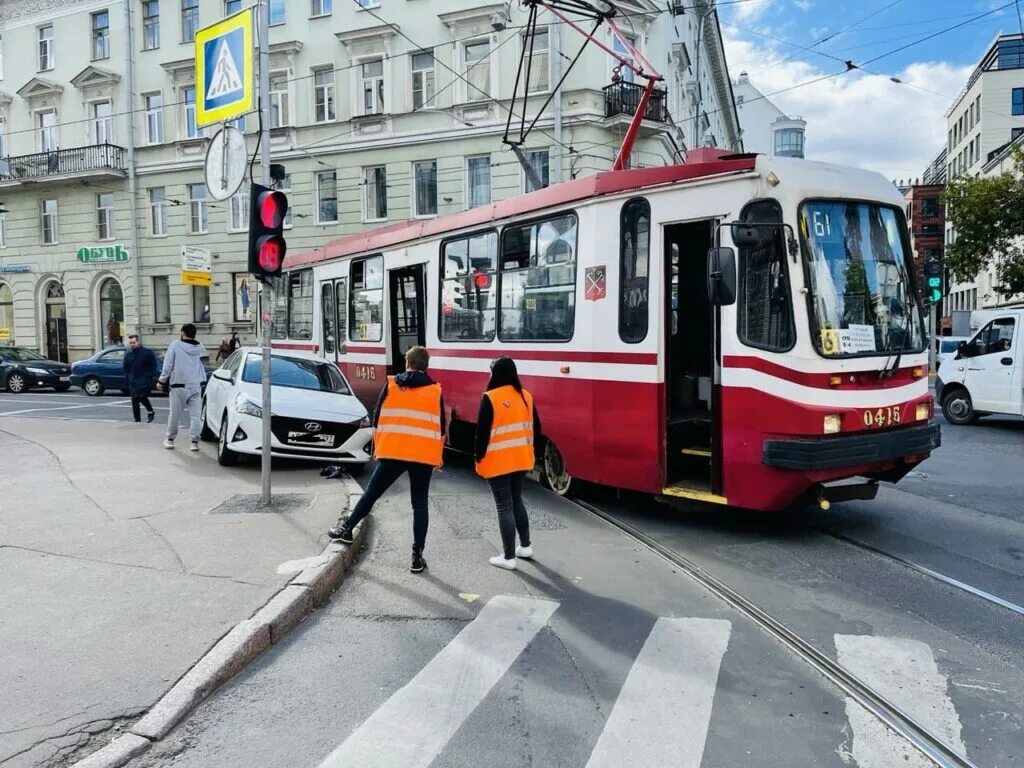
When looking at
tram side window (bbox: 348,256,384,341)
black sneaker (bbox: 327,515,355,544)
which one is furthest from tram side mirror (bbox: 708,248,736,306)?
tram side window (bbox: 348,256,384,341)

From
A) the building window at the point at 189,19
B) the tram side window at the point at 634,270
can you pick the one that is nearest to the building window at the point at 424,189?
the building window at the point at 189,19

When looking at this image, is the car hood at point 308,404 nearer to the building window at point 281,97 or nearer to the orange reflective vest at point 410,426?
the orange reflective vest at point 410,426

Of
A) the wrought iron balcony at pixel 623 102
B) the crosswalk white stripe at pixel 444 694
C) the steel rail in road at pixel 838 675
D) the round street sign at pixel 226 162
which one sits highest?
the wrought iron balcony at pixel 623 102

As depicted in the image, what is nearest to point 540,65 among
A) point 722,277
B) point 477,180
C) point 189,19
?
point 477,180

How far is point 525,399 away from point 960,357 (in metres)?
12.6

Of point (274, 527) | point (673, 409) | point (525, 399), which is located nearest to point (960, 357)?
point (673, 409)

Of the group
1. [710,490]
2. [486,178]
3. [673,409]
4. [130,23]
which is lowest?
[710,490]

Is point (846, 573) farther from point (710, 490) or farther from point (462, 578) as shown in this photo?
point (462, 578)

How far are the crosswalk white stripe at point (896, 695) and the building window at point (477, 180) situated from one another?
23725mm

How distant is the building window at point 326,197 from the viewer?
29.1 metres

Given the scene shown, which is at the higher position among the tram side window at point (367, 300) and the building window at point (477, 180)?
the building window at point (477, 180)

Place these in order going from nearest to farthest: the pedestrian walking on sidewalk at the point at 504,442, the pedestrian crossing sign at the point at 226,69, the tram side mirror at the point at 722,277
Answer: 1. the pedestrian walking on sidewalk at the point at 504,442
2. the tram side mirror at the point at 722,277
3. the pedestrian crossing sign at the point at 226,69

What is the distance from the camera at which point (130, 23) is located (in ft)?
106

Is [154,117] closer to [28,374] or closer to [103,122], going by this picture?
[103,122]
